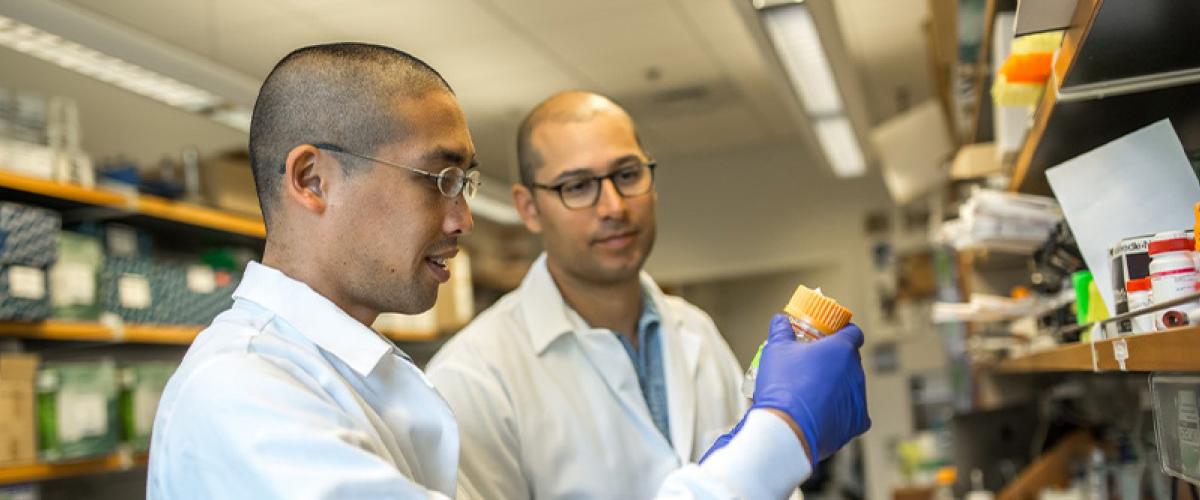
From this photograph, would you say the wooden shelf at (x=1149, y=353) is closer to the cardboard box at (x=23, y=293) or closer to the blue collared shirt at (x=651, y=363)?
the blue collared shirt at (x=651, y=363)

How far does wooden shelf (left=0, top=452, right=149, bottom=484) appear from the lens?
3.19m

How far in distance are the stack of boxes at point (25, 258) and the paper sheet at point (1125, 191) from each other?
303cm

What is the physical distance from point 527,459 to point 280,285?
2.35 feet

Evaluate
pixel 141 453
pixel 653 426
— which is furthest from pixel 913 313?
pixel 653 426

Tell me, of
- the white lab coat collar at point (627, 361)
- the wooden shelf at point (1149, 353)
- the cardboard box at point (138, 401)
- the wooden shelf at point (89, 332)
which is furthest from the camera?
the cardboard box at point (138, 401)

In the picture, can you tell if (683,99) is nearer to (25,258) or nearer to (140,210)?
(140,210)

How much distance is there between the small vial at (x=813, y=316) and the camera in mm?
1339

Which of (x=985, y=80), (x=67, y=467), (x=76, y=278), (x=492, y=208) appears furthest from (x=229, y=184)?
(x=985, y=80)

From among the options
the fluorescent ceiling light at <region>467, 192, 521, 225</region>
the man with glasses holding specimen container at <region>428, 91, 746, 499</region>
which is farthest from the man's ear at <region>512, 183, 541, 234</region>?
the fluorescent ceiling light at <region>467, 192, 521, 225</region>

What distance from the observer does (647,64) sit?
19.0 ft

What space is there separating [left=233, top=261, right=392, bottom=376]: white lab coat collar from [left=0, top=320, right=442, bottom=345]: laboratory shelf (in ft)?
7.60

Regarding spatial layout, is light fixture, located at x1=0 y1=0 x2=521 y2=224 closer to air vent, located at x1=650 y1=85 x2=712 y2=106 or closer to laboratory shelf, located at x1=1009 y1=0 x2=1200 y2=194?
laboratory shelf, located at x1=1009 y1=0 x2=1200 y2=194

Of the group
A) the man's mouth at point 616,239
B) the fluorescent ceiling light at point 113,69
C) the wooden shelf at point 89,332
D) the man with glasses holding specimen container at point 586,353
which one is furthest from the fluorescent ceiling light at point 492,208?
the man's mouth at point 616,239

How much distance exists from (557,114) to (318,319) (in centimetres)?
94
